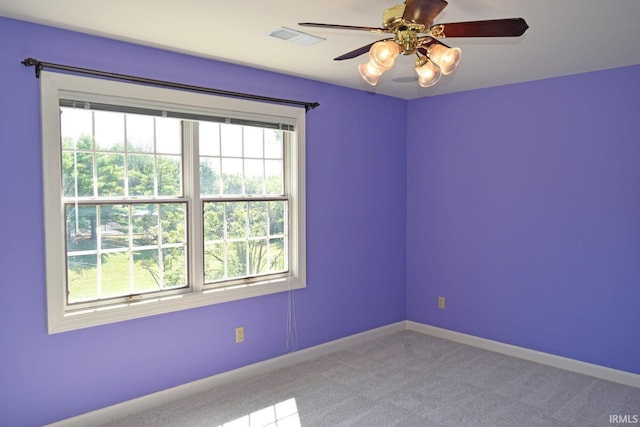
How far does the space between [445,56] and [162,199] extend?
2185mm

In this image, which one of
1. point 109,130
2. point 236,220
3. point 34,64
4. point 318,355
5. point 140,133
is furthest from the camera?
point 318,355

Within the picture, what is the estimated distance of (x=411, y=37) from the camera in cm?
199

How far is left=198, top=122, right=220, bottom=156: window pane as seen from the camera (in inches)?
137

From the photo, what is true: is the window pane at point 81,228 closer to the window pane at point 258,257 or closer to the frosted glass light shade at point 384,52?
the window pane at point 258,257

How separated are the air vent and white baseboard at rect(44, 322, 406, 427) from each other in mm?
2470

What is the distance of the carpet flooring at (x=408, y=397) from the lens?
10.0 ft

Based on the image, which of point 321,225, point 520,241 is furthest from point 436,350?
point 321,225

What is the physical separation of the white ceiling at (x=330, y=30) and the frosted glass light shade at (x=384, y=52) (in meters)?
0.51

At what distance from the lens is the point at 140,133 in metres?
3.20

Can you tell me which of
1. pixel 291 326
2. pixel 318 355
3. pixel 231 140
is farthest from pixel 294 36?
pixel 318 355

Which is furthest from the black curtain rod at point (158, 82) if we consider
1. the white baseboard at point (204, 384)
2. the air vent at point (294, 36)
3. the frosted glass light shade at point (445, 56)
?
the white baseboard at point (204, 384)

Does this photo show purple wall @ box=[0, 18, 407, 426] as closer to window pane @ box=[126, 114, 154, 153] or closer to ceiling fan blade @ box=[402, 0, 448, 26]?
window pane @ box=[126, 114, 154, 153]

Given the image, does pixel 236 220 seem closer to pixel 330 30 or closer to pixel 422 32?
pixel 330 30

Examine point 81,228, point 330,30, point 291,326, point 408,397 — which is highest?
point 330,30
